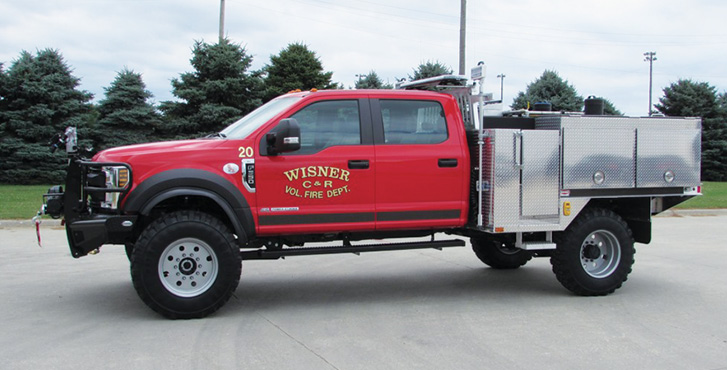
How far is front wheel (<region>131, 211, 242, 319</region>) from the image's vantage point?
584 cm

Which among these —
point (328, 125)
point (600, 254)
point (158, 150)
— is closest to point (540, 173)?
point (600, 254)

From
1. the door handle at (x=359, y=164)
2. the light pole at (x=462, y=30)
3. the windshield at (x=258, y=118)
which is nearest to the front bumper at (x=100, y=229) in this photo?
the windshield at (x=258, y=118)

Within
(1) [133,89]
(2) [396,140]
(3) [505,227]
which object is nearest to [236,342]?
(2) [396,140]

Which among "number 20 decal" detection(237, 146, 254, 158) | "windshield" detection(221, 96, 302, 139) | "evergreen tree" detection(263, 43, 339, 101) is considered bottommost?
"number 20 decal" detection(237, 146, 254, 158)

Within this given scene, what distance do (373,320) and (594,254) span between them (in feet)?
9.14

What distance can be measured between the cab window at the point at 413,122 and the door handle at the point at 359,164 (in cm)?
35

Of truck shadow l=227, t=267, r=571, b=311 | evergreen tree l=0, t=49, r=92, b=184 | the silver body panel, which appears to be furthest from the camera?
evergreen tree l=0, t=49, r=92, b=184

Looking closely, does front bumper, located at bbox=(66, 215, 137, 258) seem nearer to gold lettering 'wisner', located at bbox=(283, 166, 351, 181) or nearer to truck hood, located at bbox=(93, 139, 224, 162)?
truck hood, located at bbox=(93, 139, 224, 162)

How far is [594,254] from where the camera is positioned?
714cm

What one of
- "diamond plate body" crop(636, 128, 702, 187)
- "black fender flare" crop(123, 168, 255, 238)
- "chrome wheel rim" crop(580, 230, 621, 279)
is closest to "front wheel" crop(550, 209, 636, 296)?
"chrome wheel rim" crop(580, 230, 621, 279)

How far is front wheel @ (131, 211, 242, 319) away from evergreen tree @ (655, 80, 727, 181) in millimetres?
34710

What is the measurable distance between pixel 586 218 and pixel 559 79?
21505mm

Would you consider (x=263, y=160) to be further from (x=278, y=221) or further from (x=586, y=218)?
(x=586, y=218)

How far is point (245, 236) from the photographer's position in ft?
20.3
